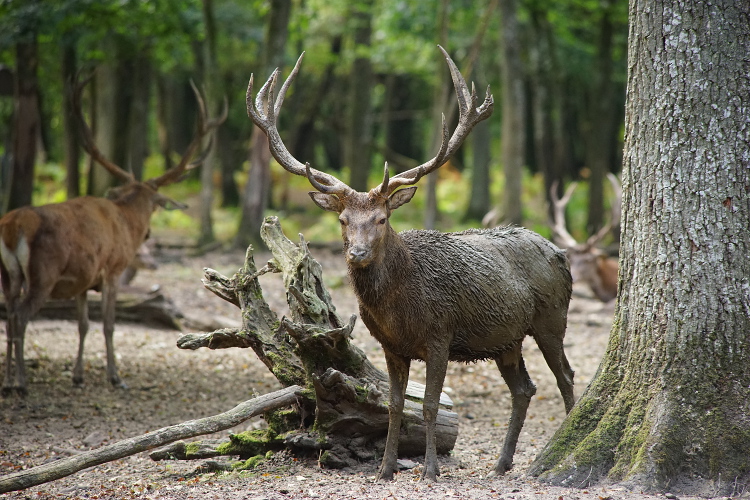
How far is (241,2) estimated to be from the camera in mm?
23922

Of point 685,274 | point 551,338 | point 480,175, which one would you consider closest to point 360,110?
point 480,175

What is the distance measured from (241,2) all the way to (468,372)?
58.2 ft

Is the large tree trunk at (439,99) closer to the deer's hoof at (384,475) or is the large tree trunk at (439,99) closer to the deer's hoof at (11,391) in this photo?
the deer's hoof at (11,391)

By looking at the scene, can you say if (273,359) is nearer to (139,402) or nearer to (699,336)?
(139,402)

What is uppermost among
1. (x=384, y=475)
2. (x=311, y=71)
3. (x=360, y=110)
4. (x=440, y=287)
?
(x=311, y=71)

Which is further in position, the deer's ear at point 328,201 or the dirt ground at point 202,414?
the deer's ear at point 328,201

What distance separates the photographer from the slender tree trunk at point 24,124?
41.4ft

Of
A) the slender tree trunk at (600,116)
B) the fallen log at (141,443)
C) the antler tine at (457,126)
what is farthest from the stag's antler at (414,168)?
the slender tree trunk at (600,116)

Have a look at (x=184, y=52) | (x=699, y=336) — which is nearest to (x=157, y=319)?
(x=699, y=336)

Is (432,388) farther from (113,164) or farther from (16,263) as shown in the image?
(113,164)

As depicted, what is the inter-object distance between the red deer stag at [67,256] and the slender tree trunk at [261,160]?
7.15 m

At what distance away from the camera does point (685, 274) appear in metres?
5.00

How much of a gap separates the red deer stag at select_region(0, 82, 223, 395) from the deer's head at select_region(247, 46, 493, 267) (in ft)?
11.5

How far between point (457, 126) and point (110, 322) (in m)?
5.34
